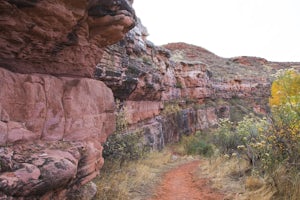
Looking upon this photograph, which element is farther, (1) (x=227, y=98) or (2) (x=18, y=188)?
(1) (x=227, y=98)

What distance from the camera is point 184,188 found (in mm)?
8961

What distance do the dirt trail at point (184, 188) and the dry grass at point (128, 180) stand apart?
0.34 metres

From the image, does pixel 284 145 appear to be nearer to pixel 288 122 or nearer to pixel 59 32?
pixel 288 122

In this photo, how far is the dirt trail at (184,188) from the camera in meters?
7.82

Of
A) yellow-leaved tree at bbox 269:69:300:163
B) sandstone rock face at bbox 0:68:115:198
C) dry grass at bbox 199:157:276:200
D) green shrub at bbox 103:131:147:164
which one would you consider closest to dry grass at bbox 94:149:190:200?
green shrub at bbox 103:131:147:164

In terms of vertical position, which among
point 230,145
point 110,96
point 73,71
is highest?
point 73,71

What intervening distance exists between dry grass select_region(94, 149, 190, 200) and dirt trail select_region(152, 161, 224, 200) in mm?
338

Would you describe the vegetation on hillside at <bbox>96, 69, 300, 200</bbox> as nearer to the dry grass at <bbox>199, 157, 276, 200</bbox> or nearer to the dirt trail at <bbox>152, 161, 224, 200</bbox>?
the dry grass at <bbox>199, 157, 276, 200</bbox>

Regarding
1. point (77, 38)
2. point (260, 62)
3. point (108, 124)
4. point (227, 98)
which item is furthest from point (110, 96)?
point (260, 62)

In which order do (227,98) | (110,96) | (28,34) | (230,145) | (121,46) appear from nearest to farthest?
(28,34), (110,96), (121,46), (230,145), (227,98)

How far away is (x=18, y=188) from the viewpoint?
350cm

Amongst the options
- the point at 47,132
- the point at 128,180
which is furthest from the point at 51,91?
the point at 128,180

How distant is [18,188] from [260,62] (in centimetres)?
5424

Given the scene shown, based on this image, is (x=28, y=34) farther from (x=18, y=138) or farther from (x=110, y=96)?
(x=110, y=96)
